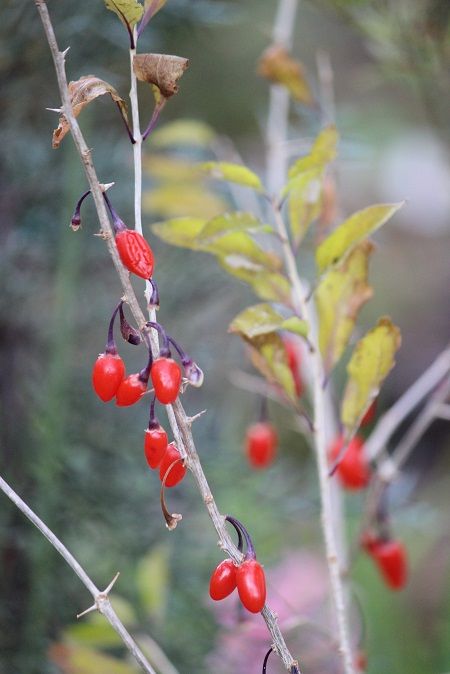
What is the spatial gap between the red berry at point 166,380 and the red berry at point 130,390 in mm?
22

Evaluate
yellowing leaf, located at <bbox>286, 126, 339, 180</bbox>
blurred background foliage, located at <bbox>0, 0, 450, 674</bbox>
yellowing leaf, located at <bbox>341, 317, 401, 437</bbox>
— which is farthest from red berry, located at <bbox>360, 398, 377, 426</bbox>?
blurred background foliage, located at <bbox>0, 0, 450, 674</bbox>

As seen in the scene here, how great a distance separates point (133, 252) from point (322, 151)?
0.14 meters

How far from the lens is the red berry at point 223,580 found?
1.03 feet

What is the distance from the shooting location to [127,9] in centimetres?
32

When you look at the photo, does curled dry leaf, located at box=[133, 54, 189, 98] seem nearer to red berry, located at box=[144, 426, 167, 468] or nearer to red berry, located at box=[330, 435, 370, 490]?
red berry, located at box=[144, 426, 167, 468]

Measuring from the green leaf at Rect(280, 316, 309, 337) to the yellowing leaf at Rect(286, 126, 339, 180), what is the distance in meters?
0.08

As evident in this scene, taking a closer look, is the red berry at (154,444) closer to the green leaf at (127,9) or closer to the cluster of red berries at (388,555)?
the green leaf at (127,9)

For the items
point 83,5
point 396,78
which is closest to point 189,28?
point 83,5

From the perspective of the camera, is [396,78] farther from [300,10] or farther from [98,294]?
[300,10]

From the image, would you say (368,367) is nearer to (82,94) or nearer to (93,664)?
(82,94)

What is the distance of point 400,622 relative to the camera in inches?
35.4

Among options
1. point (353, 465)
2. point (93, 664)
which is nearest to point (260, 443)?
point (353, 465)

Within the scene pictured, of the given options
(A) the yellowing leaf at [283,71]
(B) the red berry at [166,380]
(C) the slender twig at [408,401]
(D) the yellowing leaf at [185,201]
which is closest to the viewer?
(B) the red berry at [166,380]

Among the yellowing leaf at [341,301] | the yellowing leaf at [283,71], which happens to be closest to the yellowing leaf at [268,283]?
the yellowing leaf at [341,301]
